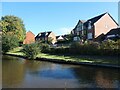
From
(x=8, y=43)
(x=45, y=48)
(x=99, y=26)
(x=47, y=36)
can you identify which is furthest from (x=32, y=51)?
(x=47, y=36)

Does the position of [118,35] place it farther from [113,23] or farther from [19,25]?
[19,25]

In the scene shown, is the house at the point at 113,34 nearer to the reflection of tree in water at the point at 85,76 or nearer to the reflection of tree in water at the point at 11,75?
the reflection of tree in water at the point at 85,76

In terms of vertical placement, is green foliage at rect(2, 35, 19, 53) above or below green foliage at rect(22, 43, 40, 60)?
above

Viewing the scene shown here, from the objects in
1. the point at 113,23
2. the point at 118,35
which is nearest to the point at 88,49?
the point at 118,35

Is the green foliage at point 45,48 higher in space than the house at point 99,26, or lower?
lower

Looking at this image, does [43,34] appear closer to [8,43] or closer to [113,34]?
[8,43]

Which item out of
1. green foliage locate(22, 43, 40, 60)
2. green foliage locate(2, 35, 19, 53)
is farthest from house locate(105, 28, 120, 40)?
green foliage locate(2, 35, 19, 53)

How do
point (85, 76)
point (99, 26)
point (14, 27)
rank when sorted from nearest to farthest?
point (85, 76)
point (99, 26)
point (14, 27)

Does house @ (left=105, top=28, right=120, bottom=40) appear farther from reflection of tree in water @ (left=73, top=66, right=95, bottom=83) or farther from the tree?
the tree

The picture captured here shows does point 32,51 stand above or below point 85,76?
above

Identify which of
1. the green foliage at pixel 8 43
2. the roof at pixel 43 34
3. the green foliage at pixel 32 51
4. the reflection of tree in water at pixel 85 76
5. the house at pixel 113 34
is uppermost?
the roof at pixel 43 34

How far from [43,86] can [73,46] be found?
2951 centimetres

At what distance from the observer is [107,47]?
128 ft

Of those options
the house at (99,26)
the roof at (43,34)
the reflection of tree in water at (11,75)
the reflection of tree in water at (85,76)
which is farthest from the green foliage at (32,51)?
the roof at (43,34)
